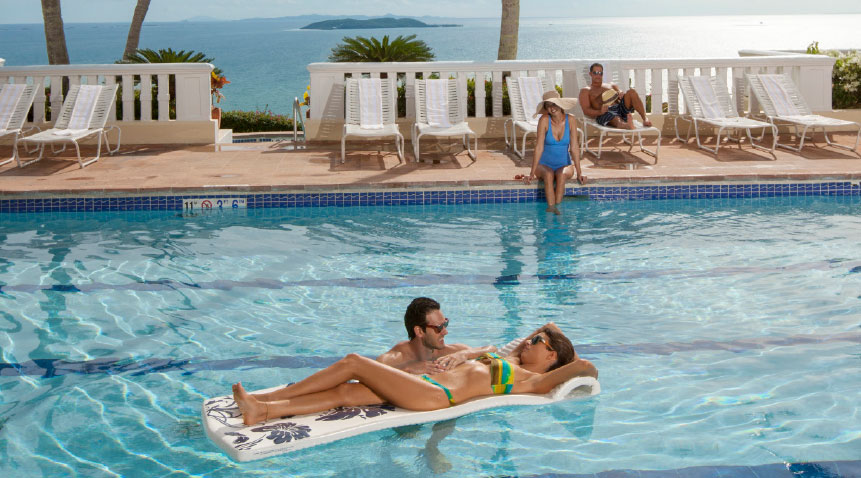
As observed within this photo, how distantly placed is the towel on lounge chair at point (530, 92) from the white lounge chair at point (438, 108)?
2.54 ft

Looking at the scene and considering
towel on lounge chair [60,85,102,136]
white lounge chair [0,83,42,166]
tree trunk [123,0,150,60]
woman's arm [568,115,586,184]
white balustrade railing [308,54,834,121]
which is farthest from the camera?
tree trunk [123,0,150,60]

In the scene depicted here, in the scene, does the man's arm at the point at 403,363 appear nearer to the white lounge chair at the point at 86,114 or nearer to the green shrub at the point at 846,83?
the white lounge chair at the point at 86,114

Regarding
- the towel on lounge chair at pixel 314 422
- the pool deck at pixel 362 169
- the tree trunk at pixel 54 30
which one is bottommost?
the towel on lounge chair at pixel 314 422

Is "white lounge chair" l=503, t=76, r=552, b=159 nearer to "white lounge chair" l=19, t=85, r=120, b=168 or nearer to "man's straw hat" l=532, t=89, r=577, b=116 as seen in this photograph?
"man's straw hat" l=532, t=89, r=577, b=116

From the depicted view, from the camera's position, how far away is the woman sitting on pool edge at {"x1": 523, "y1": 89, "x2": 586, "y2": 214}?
878 centimetres

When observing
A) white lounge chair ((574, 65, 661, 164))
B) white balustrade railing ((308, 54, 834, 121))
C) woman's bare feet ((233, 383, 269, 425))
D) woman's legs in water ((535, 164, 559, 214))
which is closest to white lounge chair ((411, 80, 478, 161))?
white balustrade railing ((308, 54, 834, 121))

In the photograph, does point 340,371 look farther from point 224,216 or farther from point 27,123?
point 27,123

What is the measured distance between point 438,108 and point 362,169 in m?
1.57

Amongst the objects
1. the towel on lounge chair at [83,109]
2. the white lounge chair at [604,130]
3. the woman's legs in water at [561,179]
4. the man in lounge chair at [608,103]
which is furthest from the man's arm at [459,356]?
the towel on lounge chair at [83,109]

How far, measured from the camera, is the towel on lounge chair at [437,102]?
35.2ft

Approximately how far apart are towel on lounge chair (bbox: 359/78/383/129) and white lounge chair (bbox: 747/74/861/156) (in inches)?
185

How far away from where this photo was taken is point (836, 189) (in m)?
9.18

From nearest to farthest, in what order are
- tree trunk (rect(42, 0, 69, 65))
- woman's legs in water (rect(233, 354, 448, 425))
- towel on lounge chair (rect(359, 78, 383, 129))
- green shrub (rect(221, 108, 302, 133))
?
woman's legs in water (rect(233, 354, 448, 425))
towel on lounge chair (rect(359, 78, 383, 129))
tree trunk (rect(42, 0, 69, 65))
green shrub (rect(221, 108, 302, 133))

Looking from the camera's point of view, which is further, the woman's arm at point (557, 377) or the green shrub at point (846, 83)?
the green shrub at point (846, 83)
